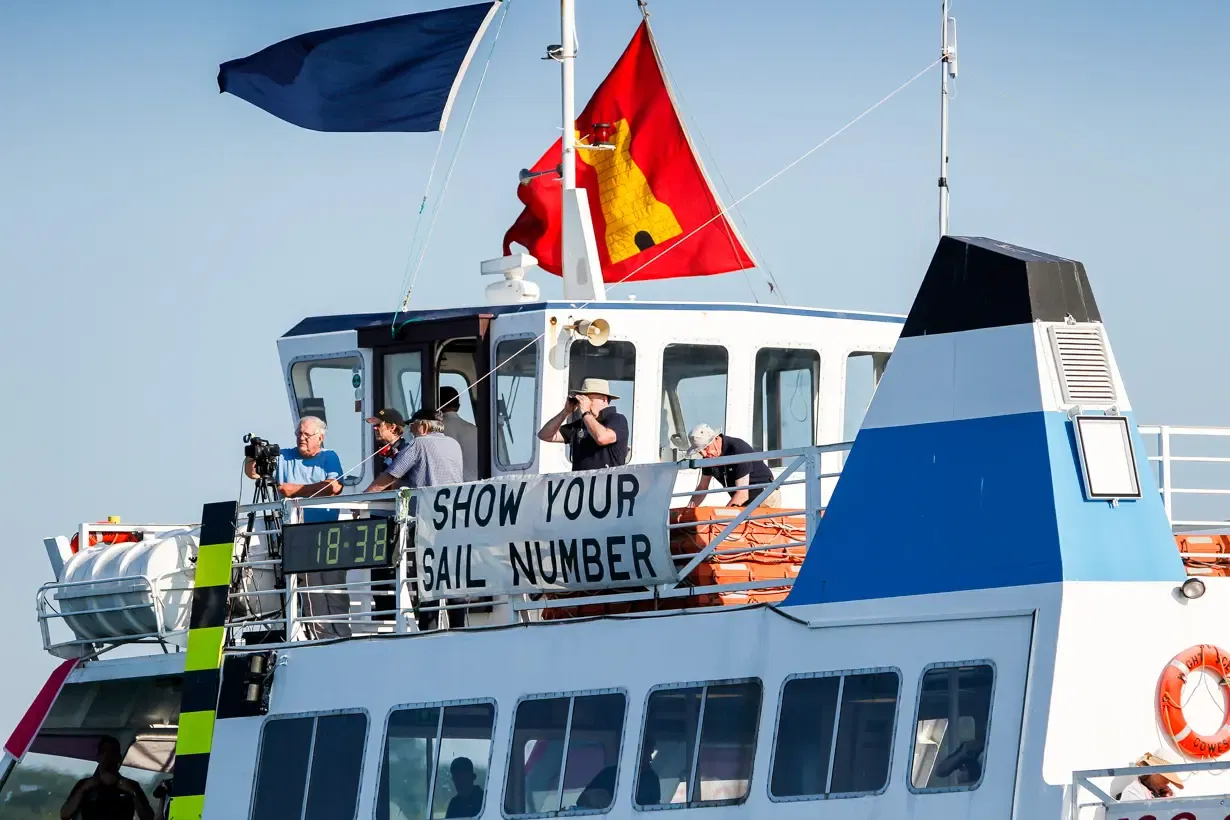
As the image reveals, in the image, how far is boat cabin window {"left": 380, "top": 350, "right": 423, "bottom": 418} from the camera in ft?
51.1

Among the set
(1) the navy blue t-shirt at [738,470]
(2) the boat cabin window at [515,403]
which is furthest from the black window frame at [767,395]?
(2) the boat cabin window at [515,403]

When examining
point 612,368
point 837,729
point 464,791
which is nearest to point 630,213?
point 612,368

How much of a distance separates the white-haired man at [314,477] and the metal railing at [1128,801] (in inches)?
255

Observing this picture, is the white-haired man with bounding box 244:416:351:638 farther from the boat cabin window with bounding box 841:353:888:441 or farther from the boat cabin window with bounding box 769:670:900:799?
the boat cabin window with bounding box 769:670:900:799

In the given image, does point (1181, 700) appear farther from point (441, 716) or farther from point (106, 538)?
point (106, 538)

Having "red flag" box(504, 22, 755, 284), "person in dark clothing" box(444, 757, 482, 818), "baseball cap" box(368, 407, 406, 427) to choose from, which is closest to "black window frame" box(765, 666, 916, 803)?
"person in dark clothing" box(444, 757, 482, 818)

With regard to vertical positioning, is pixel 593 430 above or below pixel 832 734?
above

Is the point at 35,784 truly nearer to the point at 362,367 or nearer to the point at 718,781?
the point at 362,367

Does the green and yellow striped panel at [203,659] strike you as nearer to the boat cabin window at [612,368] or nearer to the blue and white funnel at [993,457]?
the boat cabin window at [612,368]

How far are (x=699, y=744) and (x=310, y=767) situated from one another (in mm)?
3265

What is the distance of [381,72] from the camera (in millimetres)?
16156

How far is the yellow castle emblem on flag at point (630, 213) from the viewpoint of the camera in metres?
18.3

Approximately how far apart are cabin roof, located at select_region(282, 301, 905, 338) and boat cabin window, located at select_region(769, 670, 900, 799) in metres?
4.53

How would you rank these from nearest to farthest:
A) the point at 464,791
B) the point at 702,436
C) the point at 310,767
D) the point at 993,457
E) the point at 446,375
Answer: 1. the point at 993,457
2. the point at 464,791
3. the point at 702,436
4. the point at 310,767
5. the point at 446,375
